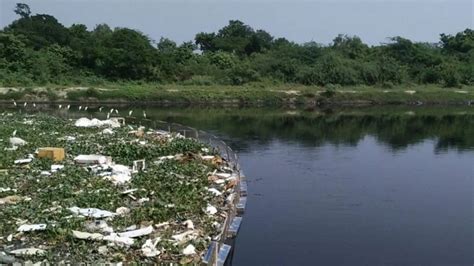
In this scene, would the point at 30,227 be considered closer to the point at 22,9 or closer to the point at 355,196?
the point at 355,196

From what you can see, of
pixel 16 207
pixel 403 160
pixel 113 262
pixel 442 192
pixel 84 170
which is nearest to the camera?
pixel 113 262

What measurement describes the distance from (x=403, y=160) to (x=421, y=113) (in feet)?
75.8

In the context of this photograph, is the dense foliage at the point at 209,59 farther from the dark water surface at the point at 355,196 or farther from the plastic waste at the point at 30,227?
the plastic waste at the point at 30,227

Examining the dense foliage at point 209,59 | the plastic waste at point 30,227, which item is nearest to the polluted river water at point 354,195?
the plastic waste at point 30,227

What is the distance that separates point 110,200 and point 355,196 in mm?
6934

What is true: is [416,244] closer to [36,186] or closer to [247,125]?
[36,186]

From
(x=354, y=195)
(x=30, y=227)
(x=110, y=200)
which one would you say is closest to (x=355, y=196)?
(x=354, y=195)

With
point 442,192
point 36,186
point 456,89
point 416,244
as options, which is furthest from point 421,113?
point 36,186

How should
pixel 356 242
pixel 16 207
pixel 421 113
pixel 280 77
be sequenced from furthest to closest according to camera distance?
pixel 280 77 < pixel 421 113 < pixel 356 242 < pixel 16 207

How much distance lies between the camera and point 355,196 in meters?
14.7

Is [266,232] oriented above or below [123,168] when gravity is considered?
below

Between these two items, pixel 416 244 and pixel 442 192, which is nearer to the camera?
pixel 416 244

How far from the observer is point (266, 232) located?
37.3 ft

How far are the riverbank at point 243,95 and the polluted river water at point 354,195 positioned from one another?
662 inches
